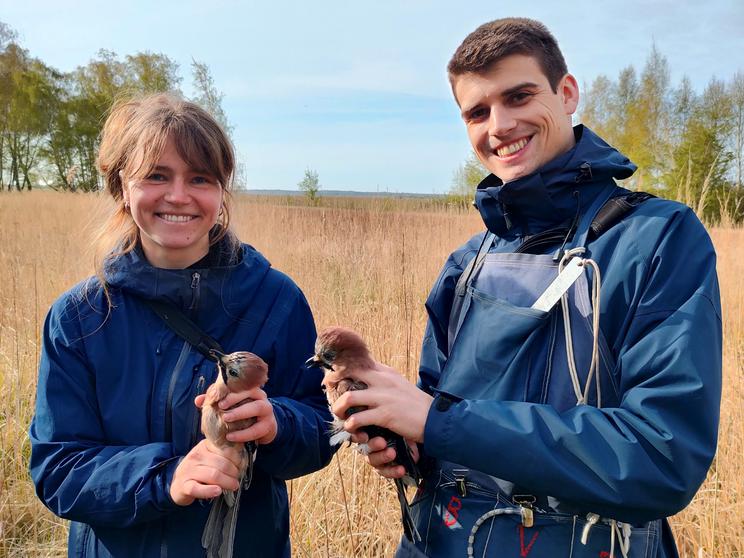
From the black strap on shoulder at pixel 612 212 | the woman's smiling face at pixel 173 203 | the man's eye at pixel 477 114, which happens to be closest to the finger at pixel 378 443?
the black strap on shoulder at pixel 612 212

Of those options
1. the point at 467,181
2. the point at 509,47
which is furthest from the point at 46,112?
the point at 509,47

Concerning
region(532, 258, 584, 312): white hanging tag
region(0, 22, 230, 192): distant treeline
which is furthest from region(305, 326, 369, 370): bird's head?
region(0, 22, 230, 192): distant treeline

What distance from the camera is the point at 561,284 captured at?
1433 millimetres

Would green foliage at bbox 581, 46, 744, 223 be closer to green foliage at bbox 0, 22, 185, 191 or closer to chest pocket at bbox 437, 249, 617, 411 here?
chest pocket at bbox 437, 249, 617, 411

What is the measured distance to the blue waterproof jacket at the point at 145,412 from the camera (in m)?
1.74

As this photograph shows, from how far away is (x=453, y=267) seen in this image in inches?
76.6

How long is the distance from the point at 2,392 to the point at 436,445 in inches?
199

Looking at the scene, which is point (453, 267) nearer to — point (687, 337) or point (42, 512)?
point (687, 337)

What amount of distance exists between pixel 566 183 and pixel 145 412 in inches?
61.5

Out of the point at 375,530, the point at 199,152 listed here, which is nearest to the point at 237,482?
the point at 199,152

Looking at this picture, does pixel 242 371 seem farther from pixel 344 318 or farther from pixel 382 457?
pixel 344 318

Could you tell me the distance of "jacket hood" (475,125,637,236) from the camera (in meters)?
1.59

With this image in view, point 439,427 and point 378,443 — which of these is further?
point 378,443

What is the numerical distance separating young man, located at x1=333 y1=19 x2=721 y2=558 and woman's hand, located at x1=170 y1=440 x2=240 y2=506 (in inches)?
17.9
